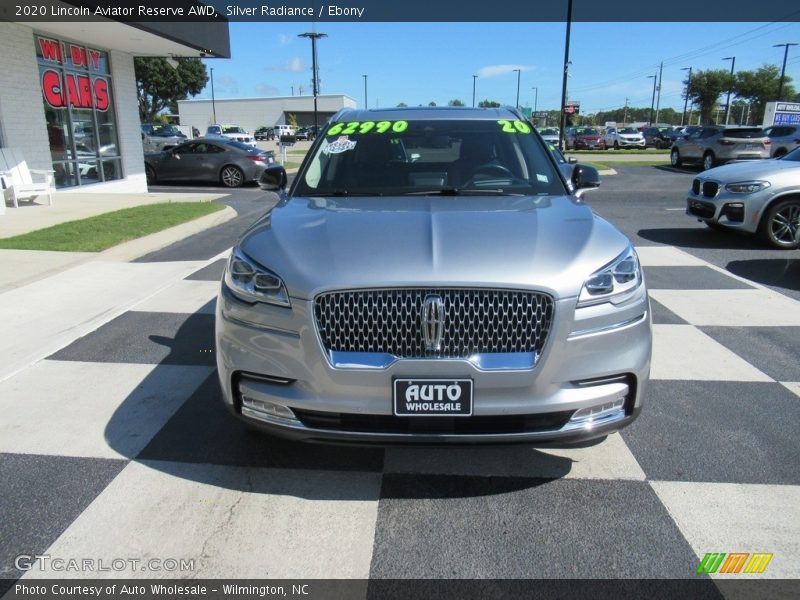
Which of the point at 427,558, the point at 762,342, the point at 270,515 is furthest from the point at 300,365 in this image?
the point at 762,342

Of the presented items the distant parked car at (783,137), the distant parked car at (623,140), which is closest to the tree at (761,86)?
the distant parked car at (623,140)

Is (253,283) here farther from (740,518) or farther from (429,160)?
(740,518)

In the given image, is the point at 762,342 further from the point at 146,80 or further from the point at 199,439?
the point at 146,80

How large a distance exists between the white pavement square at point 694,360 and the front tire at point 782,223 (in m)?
4.31

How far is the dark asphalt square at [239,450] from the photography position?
3.17 meters

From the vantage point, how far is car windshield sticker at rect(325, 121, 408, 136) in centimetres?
428

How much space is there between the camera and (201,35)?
15.8 metres

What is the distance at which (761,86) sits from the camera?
7144 centimetres

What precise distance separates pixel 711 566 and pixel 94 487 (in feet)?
8.90

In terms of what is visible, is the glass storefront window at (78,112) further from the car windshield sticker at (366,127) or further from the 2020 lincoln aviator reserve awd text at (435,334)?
the 2020 lincoln aviator reserve awd text at (435,334)

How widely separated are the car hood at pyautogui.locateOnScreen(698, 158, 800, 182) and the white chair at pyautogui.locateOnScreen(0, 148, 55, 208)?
12019 mm

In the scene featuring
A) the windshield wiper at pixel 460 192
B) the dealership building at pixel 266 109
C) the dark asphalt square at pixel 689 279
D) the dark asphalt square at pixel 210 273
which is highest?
the dealership building at pixel 266 109

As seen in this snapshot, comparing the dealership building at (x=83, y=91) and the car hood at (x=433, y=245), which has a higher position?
the dealership building at (x=83, y=91)

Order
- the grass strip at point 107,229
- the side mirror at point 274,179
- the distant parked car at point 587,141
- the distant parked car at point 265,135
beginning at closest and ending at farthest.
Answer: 1. the side mirror at point 274,179
2. the grass strip at point 107,229
3. the distant parked car at point 587,141
4. the distant parked car at point 265,135
